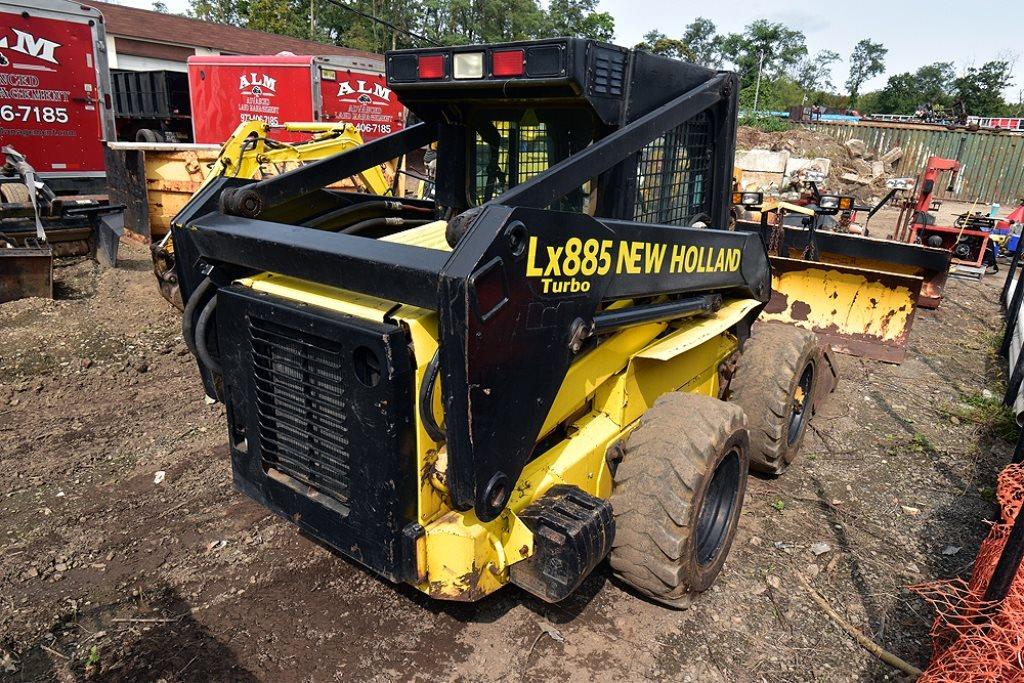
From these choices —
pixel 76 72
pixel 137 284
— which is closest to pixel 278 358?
pixel 137 284

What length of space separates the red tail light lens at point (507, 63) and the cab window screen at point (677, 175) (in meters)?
0.73

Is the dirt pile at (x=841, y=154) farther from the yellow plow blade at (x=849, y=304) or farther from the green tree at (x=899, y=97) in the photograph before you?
the green tree at (x=899, y=97)

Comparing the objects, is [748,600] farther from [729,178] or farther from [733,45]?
[733,45]

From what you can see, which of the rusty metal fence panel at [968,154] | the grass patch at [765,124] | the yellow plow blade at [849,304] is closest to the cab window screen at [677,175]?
the yellow plow blade at [849,304]

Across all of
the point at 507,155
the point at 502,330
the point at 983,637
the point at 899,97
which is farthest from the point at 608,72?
the point at 899,97

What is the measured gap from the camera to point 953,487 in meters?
4.23

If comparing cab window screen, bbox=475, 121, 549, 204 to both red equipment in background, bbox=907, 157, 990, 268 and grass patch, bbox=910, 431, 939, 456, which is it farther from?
red equipment in background, bbox=907, 157, 990, 268

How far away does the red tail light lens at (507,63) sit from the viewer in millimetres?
2627

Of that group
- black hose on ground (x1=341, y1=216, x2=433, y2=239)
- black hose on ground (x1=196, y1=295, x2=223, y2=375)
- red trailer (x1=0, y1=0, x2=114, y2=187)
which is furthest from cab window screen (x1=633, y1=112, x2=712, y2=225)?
red trailer (x1=0, y1=0, x2=114, y2=187)

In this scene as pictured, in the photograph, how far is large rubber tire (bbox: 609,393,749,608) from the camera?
273 cm

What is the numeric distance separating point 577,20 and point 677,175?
168ft

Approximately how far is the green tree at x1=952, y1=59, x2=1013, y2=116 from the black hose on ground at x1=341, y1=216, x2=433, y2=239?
63.9 metres

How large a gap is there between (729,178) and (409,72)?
1754 millimetres

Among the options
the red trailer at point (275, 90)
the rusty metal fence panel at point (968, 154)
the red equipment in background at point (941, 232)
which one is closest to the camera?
the red equipment in background at point (941, 232)
